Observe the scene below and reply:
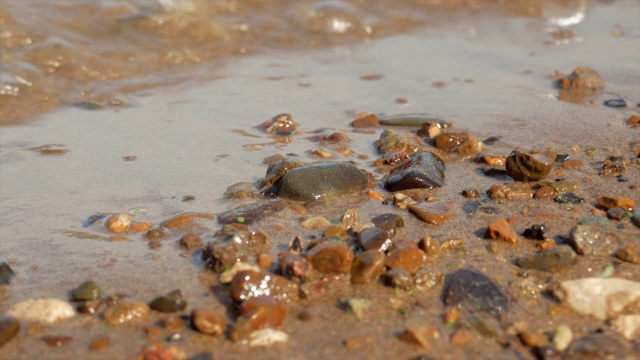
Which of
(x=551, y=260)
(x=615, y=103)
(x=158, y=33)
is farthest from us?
(x=158, y=33)

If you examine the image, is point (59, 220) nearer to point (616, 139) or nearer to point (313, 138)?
point (313, 138)

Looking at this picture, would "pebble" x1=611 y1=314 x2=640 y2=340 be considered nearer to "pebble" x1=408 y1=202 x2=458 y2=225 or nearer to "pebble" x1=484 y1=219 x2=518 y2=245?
"pebble" x1=484 y1=219 x2=518 y2=245

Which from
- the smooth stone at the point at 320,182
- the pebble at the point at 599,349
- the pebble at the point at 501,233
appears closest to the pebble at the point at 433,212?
the pebble at the point at 501,233

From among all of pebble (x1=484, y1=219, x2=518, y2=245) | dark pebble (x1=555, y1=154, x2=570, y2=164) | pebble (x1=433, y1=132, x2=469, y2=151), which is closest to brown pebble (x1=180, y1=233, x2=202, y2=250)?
pebble (x1=484, y1=219, x2=518, y2=245)

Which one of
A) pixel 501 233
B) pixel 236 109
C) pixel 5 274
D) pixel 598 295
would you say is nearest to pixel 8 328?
pixel 5 274

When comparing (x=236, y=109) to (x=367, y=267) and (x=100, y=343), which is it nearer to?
(x=367, y=267)

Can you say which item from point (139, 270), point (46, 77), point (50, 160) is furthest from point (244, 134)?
point (46, 77)

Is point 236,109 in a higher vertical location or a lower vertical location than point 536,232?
lower
